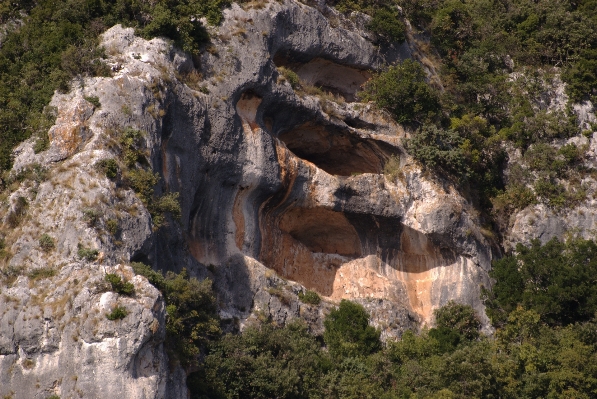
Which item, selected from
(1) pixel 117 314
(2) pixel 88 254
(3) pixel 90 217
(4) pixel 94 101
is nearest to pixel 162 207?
(3) pixel 90 217

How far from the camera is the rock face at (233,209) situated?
28984 millimetres

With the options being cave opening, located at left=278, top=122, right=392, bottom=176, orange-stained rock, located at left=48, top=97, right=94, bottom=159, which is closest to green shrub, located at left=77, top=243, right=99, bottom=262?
orange-stained rock, located at left=48, top=97, right=94, bottom=159

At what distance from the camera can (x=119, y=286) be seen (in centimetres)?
2928

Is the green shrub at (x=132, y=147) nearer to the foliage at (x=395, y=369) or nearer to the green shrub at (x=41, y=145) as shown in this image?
the green shrub at (x=41, y=145)

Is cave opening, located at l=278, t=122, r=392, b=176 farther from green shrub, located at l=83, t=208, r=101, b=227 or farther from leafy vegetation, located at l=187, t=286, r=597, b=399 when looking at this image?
green shrub, located at l=83, t=208, r=101, b=227

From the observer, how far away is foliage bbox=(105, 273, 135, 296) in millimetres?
29156

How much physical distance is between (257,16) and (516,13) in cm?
1764

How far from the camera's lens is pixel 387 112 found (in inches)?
1761

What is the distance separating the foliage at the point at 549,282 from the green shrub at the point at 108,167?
1805 cm

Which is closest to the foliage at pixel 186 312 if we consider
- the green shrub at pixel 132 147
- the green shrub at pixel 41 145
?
the green shrub at pixel 132 147

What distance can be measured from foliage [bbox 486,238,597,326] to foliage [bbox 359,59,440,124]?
25.9 feet

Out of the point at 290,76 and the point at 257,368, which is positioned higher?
the point at 290,76

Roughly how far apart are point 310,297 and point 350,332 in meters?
2.36

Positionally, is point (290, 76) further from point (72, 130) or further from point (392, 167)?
point (72, 130)
